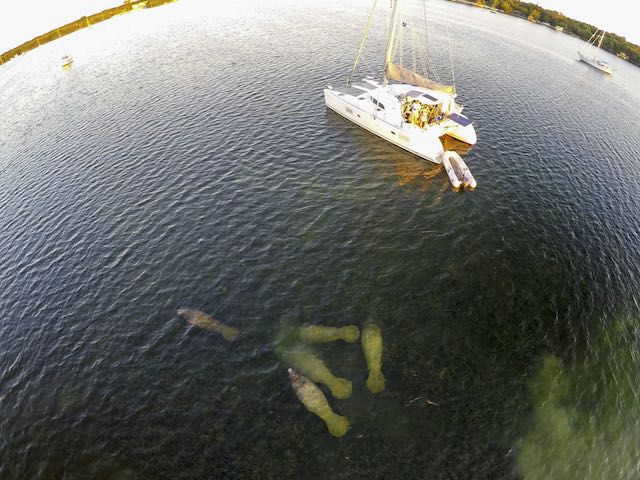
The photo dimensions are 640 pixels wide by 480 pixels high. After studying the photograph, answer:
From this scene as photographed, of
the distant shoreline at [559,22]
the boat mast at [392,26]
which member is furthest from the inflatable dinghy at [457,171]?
the distant shoreline at [559,22]

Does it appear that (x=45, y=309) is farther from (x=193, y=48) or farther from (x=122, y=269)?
(x=193, y=48)

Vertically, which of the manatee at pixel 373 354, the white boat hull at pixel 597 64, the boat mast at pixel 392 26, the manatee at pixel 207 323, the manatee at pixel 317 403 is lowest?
the manatee at pixel 207 323

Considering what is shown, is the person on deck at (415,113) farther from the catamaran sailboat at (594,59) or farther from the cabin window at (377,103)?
the catamaran sailboat at (594,59)

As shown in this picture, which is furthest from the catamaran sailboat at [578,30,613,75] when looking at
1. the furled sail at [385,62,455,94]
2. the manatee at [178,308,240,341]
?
the manatee at [178,308,240,341]

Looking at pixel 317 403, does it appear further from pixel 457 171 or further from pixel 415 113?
pixel 415 113

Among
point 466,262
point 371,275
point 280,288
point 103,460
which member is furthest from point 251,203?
point 103,460

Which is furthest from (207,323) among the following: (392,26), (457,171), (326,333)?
(392,26)
